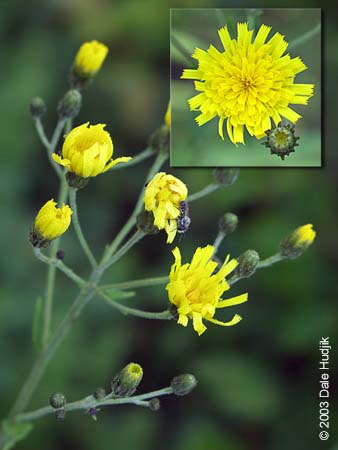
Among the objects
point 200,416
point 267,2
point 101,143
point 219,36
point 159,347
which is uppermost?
point 267,2

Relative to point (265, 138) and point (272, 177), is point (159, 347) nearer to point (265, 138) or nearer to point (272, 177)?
point (272, 177)

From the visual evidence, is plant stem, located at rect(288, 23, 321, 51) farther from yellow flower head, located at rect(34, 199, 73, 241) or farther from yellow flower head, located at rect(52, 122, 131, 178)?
yellow flower head, located at rect(34, 199, 73, 241)

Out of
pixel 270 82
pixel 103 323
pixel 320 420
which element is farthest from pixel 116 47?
pixel 320 420

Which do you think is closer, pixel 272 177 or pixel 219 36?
pixel 219 36

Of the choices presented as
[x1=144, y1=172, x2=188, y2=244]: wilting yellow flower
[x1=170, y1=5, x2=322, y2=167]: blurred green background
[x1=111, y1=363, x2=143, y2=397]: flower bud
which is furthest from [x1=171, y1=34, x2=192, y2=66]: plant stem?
[x1=111, y1=363, x2=143, y2=397]: flower bud

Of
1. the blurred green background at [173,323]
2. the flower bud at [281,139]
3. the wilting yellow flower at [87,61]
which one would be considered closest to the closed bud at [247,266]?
the flower bud at [281,139]

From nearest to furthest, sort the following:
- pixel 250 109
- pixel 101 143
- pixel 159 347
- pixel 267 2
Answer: pixel 101 143, pixel 250 109, pixel 267 2, pixel 159 347

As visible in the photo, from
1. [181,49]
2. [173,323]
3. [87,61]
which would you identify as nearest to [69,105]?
[87,61]
